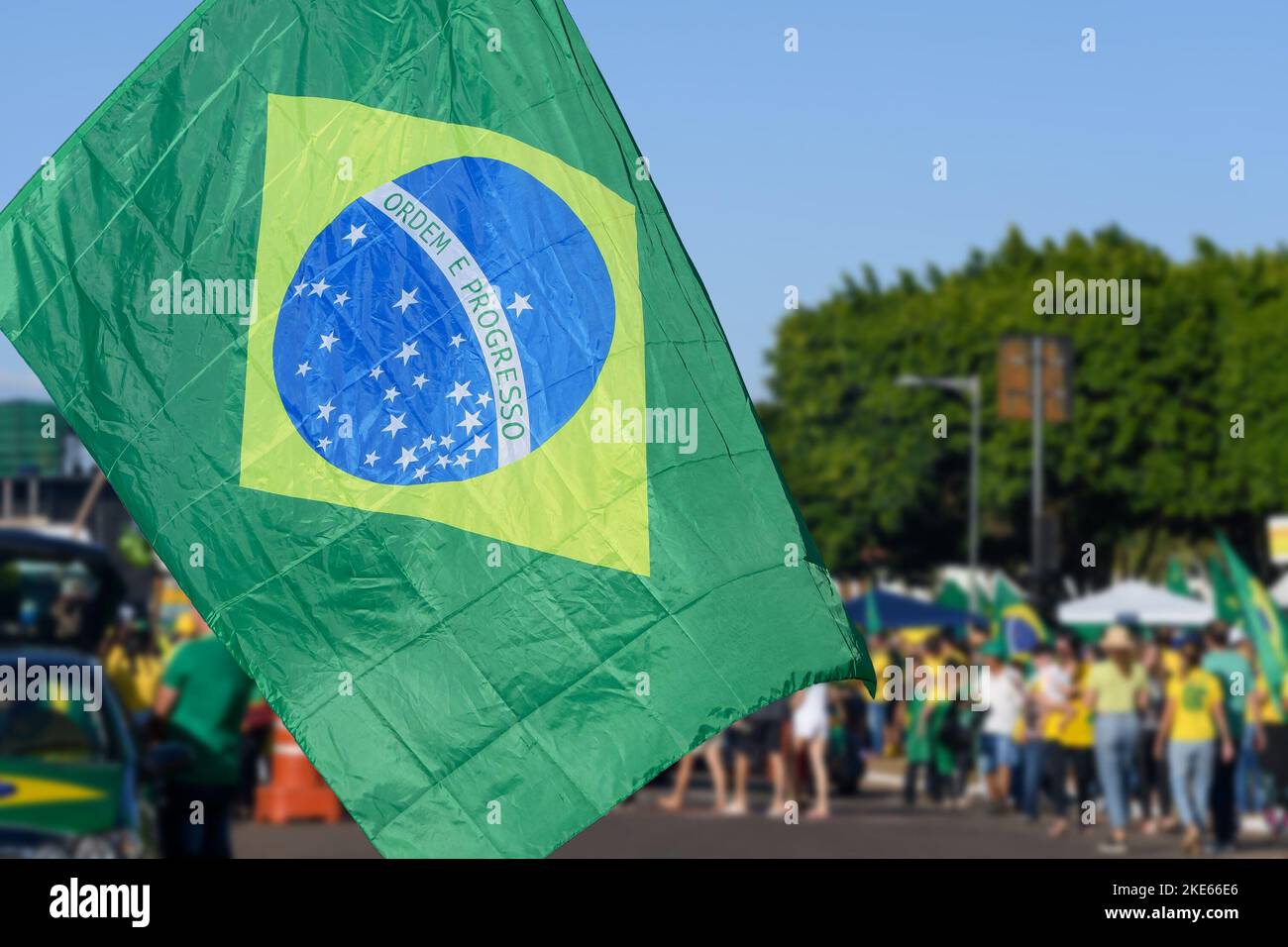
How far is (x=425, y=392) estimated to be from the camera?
3.62m

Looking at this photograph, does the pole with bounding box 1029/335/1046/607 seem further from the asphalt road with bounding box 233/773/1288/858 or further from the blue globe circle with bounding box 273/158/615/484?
the blue globe circle with bounding box 273/158/615/484

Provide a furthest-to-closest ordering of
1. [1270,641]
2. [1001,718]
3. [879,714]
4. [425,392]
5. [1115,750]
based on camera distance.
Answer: [879,714], [1001,718], [1270,641], [1115,750], [425,392]

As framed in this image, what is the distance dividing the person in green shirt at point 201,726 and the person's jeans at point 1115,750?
28.4 ft

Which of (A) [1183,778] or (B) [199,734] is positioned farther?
(A) [1183,778]

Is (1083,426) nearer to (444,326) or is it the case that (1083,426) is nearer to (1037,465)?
(1037,465)

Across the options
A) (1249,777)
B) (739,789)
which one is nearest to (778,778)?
(739,789)

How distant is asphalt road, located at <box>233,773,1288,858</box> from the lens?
1443 centimetres

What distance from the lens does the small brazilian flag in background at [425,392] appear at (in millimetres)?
3580

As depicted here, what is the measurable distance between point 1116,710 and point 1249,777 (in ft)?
7.69

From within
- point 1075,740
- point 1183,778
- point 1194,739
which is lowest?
point 1183,778

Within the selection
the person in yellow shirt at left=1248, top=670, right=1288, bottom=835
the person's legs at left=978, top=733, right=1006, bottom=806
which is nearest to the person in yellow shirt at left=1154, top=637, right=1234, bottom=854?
the person in yellow shirt at left=1248, top=670, right=1288, bottom=835

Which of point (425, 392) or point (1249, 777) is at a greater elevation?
point (425, 392)

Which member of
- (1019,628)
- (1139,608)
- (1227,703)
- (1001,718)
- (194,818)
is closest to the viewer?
(194,818)
